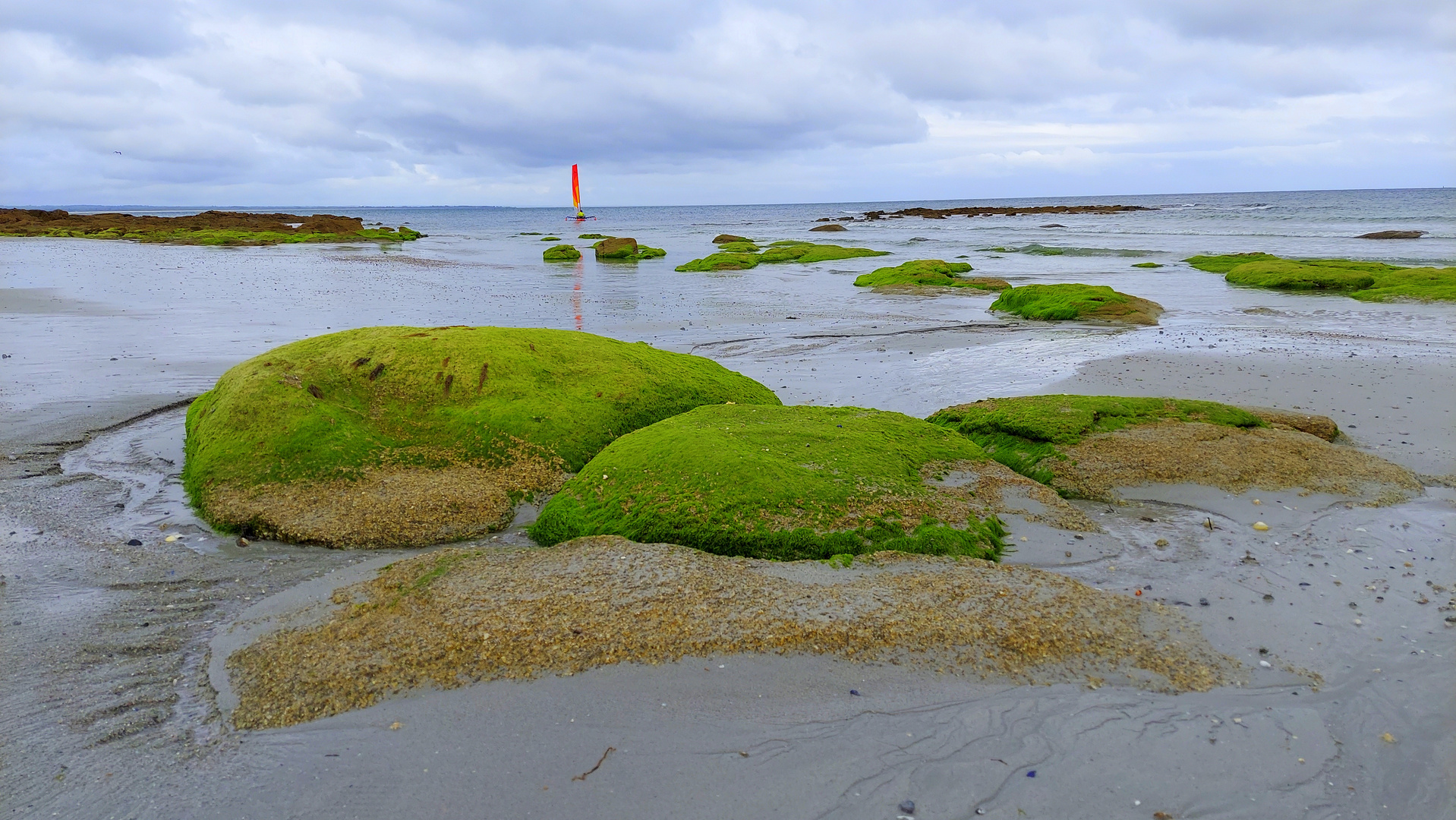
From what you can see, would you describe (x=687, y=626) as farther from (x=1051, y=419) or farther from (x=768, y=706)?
(x=1051, y=419)

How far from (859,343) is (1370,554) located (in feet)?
36.3

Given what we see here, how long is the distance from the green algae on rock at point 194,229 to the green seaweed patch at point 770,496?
2335 inches

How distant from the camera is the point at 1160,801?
3811 mm

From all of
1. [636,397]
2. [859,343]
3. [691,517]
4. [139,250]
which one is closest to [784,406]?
[636,397]

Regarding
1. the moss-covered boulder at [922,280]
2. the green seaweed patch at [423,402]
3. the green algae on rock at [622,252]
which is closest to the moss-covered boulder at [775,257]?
the green algae on rock at [622,252]

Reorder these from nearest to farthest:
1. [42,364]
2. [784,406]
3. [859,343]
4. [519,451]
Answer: [519,451], [784,406], [42,364], [859,343]

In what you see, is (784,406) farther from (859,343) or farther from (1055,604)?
(859,343)

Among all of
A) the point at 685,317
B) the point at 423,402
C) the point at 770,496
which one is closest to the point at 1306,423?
the point at 770,496

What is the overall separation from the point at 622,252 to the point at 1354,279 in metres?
32.2

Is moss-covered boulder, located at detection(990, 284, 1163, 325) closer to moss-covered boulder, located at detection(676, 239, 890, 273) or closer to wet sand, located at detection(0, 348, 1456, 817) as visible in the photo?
wet sand, located at detection(0, 348, 1456, 817)

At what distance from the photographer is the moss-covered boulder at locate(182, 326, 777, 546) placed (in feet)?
23.7

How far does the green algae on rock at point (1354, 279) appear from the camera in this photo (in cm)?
2291

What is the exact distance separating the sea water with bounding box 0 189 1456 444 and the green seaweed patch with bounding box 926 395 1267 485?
1.77m

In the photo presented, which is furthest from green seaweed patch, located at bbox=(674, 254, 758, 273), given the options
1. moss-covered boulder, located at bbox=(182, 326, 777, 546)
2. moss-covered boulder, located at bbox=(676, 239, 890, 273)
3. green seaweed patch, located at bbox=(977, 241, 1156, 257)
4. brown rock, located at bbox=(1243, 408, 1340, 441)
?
brown rock, located at bbox=(1243, 408, 1340, 441)
